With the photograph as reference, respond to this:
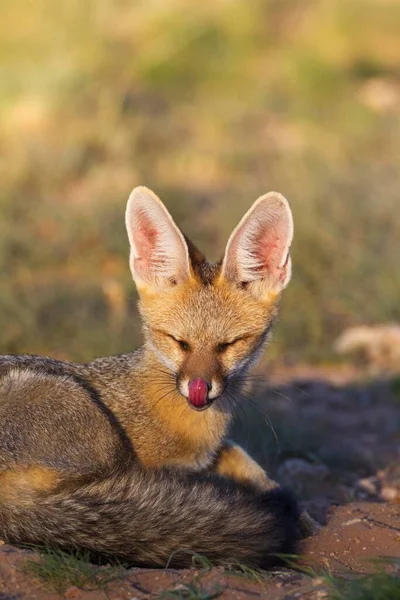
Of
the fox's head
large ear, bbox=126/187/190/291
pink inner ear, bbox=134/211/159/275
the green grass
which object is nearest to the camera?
the green grass

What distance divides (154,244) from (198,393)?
0.91m

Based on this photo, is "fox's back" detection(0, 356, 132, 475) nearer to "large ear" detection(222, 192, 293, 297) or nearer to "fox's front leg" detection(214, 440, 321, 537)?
"fox's front leg" detection(214, 440, 321, 537)

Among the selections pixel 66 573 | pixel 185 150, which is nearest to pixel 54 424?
pixel 66 573

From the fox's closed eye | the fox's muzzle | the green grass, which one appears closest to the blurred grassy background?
the fox's closed eye

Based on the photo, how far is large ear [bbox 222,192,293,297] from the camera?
4.38m

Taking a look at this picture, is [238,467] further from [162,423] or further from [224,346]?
[224,346]

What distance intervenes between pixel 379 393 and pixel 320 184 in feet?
12.9

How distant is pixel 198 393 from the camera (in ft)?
13.0

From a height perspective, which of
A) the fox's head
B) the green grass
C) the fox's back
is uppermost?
the fox's head

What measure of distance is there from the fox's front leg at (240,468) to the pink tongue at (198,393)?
0.73m

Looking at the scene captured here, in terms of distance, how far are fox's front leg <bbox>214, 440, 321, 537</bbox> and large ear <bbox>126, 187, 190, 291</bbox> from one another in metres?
0.88

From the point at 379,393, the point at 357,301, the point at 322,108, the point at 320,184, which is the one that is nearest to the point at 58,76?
the point at 322,108

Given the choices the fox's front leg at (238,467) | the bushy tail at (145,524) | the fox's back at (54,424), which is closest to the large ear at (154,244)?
the fox's back at (54,424)

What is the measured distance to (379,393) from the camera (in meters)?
7.33
